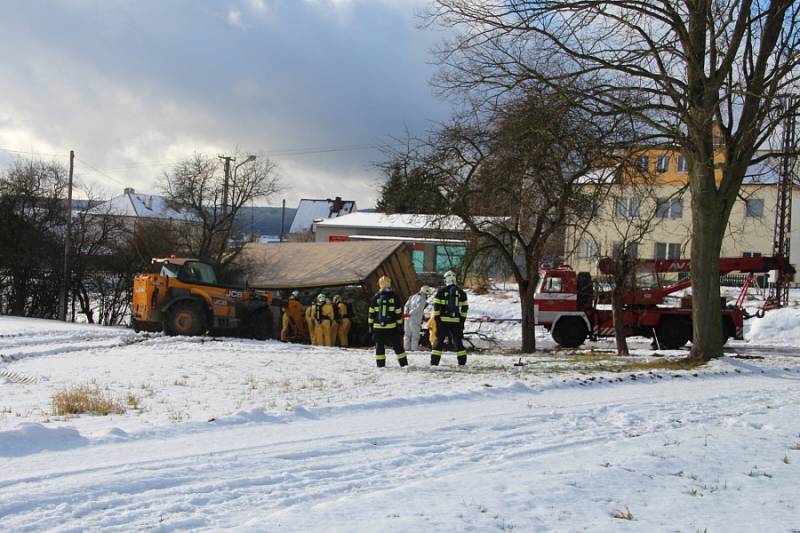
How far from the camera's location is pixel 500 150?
17750 mm

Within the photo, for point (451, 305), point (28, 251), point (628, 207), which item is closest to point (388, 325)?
point (451, 305)

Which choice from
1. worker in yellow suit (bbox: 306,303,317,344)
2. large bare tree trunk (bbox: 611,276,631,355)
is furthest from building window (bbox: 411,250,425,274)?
large bare tree trunk (bbox: 611,276,631,355)

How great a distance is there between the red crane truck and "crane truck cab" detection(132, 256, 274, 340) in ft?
29.3

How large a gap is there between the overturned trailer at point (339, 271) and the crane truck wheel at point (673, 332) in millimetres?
8822

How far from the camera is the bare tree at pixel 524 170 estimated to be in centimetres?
1480

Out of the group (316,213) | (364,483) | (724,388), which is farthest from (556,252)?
(316,213)

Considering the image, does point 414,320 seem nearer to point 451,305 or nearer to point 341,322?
point 341,322

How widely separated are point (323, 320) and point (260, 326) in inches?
95.7

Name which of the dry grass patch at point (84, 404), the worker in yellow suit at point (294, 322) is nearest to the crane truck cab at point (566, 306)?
the worker in yellow suit at point (294, 322)

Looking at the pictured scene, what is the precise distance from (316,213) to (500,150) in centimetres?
7162

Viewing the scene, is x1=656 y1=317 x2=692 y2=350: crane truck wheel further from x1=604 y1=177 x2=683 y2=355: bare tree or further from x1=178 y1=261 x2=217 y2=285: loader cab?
x1=178 y1=261 x2=217 y2=285: loader cab

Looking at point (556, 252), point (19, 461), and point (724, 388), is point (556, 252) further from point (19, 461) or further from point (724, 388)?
point (19, 461)

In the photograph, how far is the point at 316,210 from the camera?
88.6 m

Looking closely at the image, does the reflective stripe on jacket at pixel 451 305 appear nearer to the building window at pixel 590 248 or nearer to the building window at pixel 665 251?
the building window at pixel 590 248
